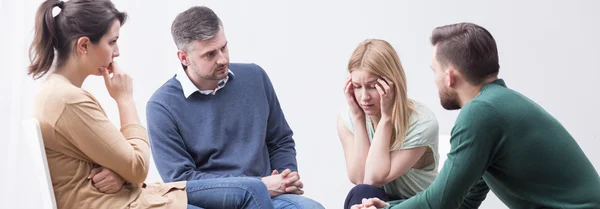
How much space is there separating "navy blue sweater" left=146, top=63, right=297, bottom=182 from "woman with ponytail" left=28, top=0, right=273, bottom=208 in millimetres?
265

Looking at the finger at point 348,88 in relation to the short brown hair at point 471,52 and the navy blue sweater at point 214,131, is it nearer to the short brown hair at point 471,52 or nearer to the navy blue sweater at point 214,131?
the navy blue sweater at point 214,131

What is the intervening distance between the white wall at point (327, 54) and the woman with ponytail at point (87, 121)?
1.83 metres

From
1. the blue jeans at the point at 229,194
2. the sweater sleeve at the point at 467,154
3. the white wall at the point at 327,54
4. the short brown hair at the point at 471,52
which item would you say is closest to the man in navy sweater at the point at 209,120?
the blue jeans at the point at 229,194

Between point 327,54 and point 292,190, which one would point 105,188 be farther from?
point 327,54

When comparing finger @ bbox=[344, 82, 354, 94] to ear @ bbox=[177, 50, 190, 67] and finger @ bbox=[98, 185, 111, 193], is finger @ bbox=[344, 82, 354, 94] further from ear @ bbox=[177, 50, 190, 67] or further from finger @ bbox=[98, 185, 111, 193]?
finger @ bbox=[98, 185, 111, 193]

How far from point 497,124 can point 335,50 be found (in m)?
2.17

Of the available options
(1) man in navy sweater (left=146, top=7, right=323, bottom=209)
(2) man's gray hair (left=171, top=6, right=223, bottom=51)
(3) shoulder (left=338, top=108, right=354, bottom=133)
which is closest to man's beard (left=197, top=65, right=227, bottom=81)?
(1) man in navy sweater (left=146, top=7, right=323, bottom=209)

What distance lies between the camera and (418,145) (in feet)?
9.86

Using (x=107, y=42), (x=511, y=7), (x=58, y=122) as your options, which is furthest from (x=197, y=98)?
(x=511, y=7)

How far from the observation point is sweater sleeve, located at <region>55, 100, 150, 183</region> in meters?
2.38

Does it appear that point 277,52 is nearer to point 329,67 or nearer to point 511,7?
point 329,67

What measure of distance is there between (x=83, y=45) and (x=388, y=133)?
3.55 ft

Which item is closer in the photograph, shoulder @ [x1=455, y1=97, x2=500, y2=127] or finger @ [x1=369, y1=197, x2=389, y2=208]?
shoulder @ [x1=455, y1=97, x2=500, y2=127]

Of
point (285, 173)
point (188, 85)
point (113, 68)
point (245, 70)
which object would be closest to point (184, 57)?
point (188, 85)
